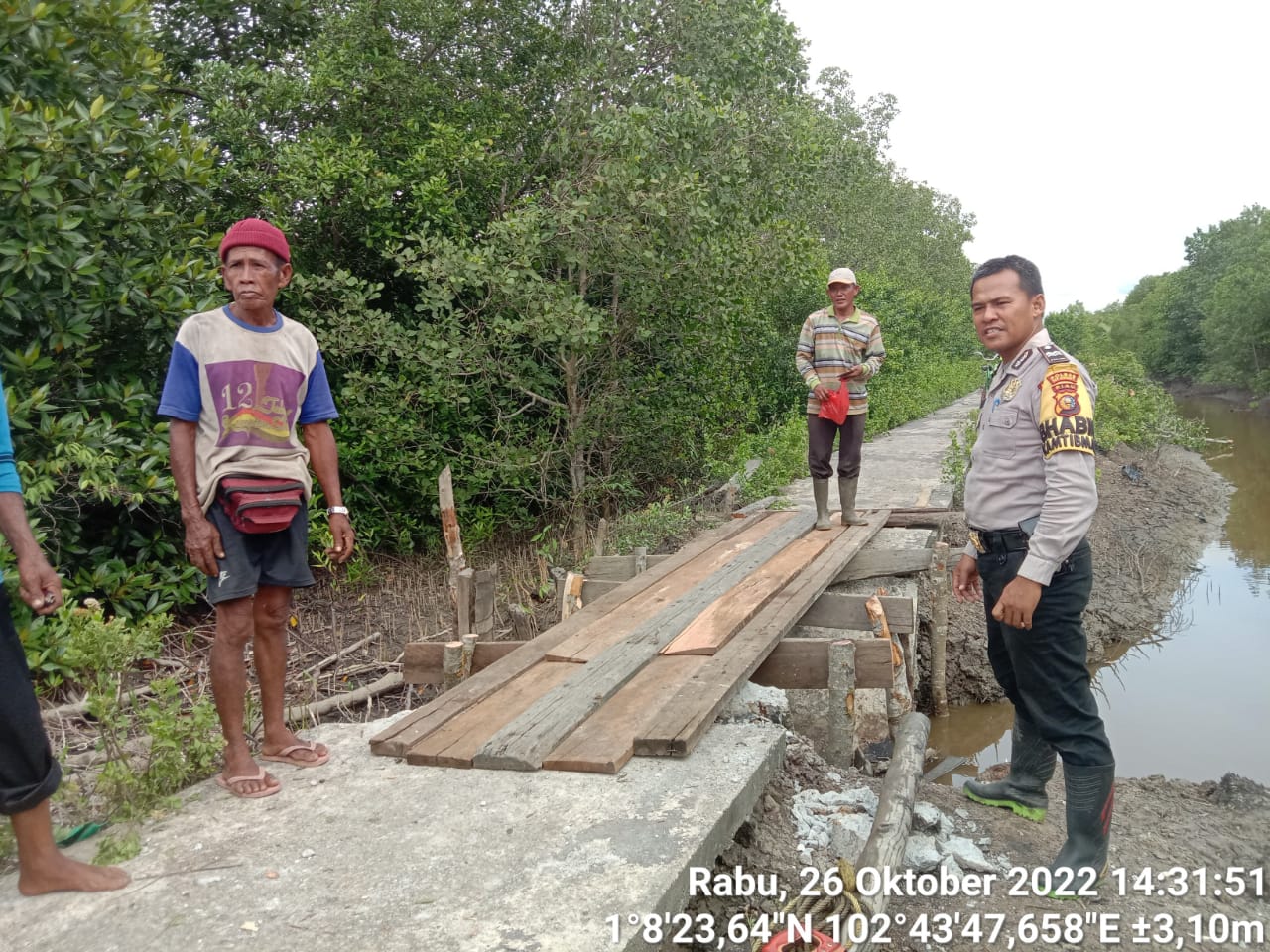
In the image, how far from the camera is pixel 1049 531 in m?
3.10

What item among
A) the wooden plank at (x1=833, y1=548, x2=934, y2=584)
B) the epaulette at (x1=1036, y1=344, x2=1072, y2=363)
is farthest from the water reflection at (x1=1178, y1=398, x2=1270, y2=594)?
the epaulette at (x1=1036, y1=344, x2=1072, y2=363)

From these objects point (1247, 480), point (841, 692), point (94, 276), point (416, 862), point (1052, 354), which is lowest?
point (1247, 480)

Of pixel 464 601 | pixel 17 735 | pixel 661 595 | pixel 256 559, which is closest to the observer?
pixel 17 735

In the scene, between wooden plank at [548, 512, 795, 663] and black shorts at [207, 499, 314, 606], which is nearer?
black shorts at [207, 499, 314, 606]

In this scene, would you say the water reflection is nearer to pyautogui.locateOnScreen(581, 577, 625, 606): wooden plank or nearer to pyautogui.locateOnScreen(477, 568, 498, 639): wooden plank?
pyautogui.locateOnScreen(581, 577, 625, 606): wooden plank

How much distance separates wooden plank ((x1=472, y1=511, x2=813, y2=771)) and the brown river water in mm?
2939

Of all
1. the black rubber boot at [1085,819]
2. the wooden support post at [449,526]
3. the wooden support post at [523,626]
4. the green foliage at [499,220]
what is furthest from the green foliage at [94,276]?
the black rubber boot at [1085,819]

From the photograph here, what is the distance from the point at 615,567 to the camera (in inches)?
275

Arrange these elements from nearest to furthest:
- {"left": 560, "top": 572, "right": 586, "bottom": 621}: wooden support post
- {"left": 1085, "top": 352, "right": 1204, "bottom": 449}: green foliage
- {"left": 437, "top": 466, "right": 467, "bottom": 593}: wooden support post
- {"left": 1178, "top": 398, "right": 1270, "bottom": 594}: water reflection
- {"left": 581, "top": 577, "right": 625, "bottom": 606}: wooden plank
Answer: {"left": 560, "top": 572, "right": 586, "bottom": 621}: wooden support post < {"left": 581, "top": 577, "right": 625, "bottom": 606}: wooden plank < {"left": 437, "top": 466, "right": 467, "bottom": 593}: wooden support post < {"left": 1178, "top": 398, "right": 1270, "bottom": 594}: water reflection < {"left": 1085, "top": 352, "right": 1204, "bottom": 449}: green foliage

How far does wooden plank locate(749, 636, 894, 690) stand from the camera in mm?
4543

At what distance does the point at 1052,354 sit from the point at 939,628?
16.3 ft

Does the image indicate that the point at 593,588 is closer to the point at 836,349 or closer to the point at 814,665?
the point at 814,665

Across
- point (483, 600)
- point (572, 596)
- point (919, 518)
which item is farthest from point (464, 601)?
point (919, 518)

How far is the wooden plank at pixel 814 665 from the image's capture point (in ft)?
14.9
